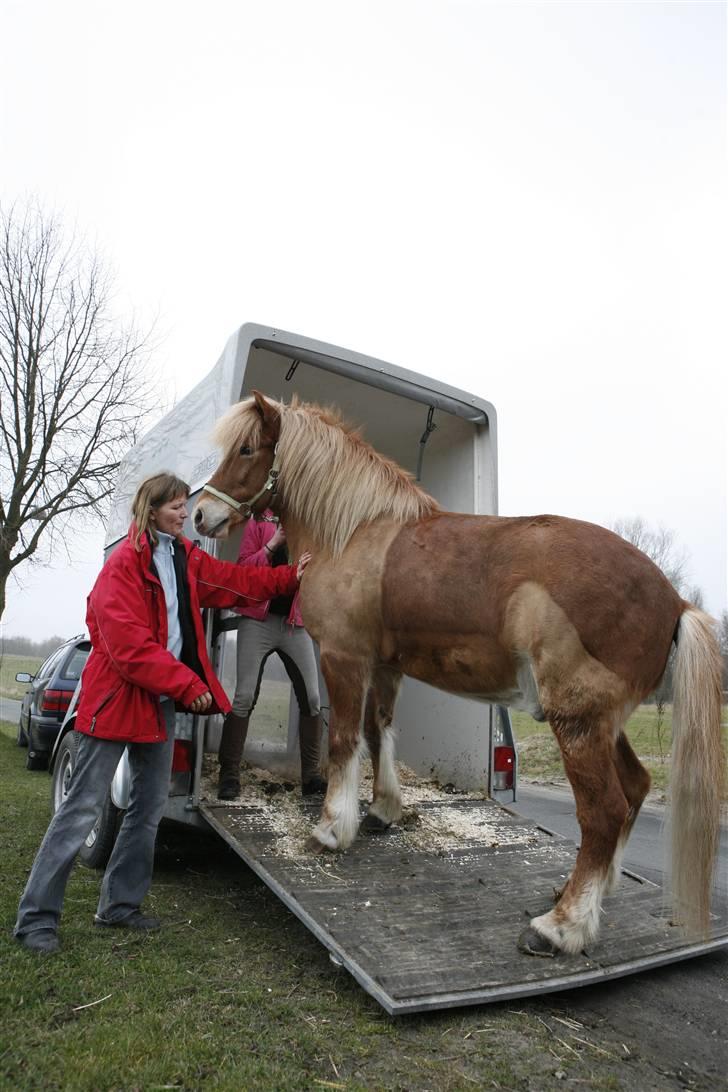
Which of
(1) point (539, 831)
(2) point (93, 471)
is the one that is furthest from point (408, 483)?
(2) point (93, 471)

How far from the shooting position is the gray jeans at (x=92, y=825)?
114 inches

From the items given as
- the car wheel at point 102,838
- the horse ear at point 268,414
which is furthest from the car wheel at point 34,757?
the horse ear at point 268,414

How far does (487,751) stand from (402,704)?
103 centimetres

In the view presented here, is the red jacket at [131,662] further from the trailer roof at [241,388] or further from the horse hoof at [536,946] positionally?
the horse hoof at [536,946]

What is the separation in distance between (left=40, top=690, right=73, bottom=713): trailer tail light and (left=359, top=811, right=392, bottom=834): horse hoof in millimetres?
6084

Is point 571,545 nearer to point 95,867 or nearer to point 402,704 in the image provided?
point 402,704

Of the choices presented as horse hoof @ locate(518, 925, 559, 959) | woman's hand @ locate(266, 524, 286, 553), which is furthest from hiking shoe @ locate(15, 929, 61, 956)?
woman's hand @ locate(266, 524, 286, 553)

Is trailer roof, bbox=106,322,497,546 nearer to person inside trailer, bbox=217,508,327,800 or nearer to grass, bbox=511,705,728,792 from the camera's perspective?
person inside trailer, bbox=217,508,327,800

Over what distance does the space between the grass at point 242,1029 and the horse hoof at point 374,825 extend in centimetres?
79

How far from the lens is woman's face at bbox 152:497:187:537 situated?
11.1ft

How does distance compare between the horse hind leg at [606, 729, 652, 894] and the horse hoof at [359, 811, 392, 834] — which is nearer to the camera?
the horse hind leg at [606, 729, 652, 894]

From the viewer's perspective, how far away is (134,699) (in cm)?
309

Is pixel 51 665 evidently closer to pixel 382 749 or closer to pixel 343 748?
pixel 382 749

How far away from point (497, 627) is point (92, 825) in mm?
1916
